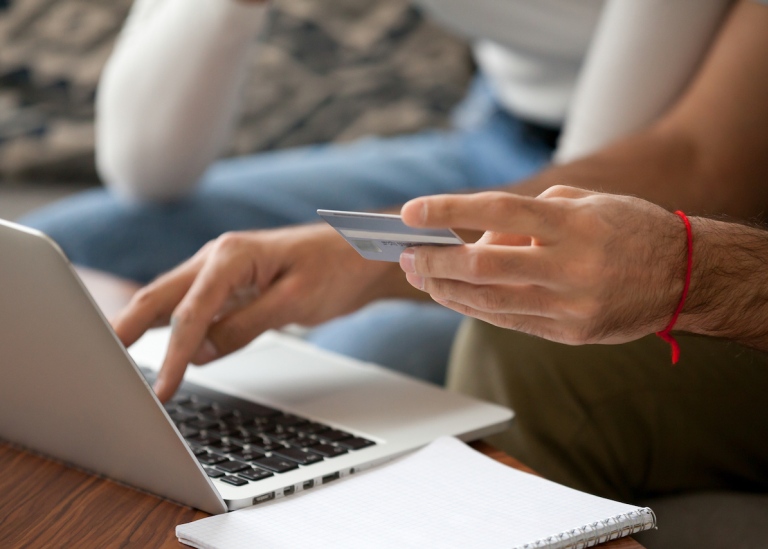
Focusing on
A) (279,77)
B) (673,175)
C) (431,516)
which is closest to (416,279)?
(431,516)

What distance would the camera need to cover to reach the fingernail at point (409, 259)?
0.44m

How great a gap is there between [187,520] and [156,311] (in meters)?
0.23

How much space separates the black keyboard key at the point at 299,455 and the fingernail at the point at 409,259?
142 millimetres

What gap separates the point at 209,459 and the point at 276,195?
949 millimetres

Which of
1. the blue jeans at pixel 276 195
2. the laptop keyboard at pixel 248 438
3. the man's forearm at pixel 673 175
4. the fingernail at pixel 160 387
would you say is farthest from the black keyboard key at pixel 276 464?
the blue jeans at pixel 276 195

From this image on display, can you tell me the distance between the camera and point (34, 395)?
1.65 feet

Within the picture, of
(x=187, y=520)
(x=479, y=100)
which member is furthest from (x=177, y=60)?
(x=187, y=520)

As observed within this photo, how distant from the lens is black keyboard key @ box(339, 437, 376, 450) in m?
0.54

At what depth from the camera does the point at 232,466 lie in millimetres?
498

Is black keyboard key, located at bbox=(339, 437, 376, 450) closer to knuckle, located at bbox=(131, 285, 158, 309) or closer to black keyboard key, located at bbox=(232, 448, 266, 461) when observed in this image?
black keyboard key, located at bbox=(232, 448, 266, 461)

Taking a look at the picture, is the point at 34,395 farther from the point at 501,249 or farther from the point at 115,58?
the point at 115,58

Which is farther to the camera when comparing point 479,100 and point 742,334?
point 479,100

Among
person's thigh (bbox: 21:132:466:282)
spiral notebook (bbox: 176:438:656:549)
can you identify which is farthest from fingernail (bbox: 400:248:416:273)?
person's thigh (bbox: 21:132:466:282)

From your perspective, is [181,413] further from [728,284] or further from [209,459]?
[728,284]
